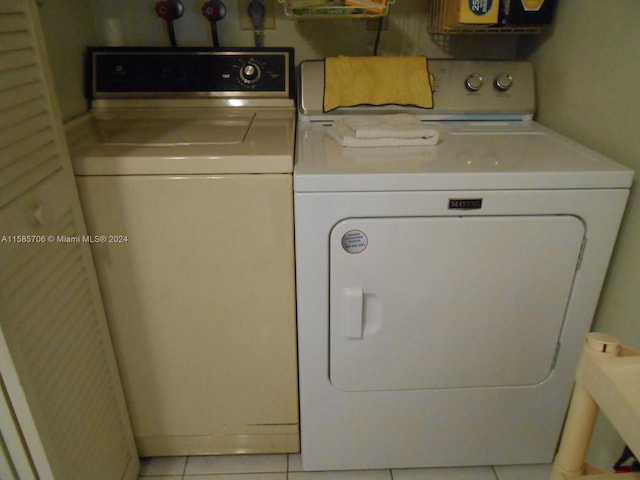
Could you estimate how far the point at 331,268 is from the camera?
1.11m

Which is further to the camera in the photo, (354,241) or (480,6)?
(480,6)

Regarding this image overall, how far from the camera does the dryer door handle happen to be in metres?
1.13

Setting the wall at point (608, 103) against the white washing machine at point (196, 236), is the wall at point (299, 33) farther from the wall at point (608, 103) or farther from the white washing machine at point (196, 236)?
the wall at point (608, 103)

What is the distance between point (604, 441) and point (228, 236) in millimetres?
1157

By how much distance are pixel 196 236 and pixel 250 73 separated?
2.30 ft

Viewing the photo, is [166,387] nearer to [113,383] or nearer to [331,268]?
[113,383]

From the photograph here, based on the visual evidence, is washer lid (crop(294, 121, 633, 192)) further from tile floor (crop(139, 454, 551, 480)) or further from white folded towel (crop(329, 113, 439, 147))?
tile floor (crop(139, 454, 551, 480))

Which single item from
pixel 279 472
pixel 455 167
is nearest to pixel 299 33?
pixel 455 167

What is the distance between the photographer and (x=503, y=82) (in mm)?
1510

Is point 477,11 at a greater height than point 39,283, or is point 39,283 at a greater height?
point 477,11

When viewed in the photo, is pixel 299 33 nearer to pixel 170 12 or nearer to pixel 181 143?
pixel 170 12

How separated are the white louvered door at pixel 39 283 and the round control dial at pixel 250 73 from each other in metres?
0.70

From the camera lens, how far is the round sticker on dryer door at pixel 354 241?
1077 millimetres

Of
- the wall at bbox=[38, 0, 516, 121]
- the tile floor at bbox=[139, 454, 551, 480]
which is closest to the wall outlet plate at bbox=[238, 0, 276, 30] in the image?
the wall at bbox=[38, 0, 516, 121]
